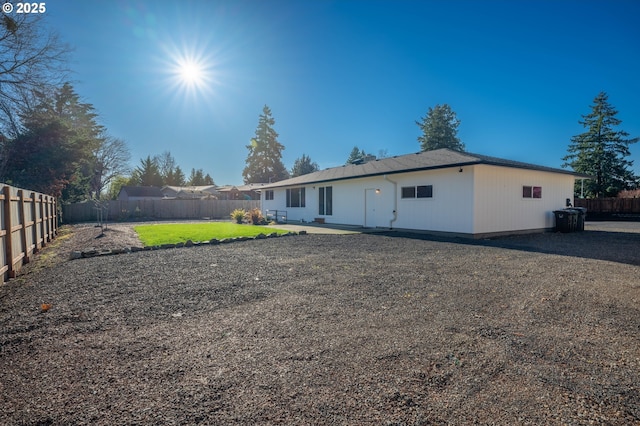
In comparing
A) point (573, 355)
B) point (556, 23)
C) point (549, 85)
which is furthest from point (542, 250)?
point (549, 85)

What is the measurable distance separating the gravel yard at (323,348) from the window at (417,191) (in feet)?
23.4

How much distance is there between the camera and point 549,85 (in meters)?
16.5

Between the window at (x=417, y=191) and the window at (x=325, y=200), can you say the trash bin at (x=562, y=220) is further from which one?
the window at (x=325, y=200)

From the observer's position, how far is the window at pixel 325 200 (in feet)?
59.3

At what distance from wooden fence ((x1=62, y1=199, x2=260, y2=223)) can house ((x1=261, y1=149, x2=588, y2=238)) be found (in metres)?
16.2

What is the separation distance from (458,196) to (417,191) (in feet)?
6.10

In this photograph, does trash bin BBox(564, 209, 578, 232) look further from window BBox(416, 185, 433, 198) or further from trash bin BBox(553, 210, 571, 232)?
window BBox(416, 185, 433, 198)

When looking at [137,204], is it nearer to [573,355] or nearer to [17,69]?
[17,69]

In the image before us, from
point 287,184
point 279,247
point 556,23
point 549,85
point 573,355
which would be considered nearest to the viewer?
point 573,355

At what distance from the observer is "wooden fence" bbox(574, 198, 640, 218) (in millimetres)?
24097

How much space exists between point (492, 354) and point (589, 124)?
4252cm

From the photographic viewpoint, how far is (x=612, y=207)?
25.0 meters

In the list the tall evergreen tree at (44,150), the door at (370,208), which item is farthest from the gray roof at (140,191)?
the door at (370,208)

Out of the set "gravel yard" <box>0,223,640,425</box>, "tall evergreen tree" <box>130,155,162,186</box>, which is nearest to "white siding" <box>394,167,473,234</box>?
"gravel yard" <box>0,223,640,425</box>
